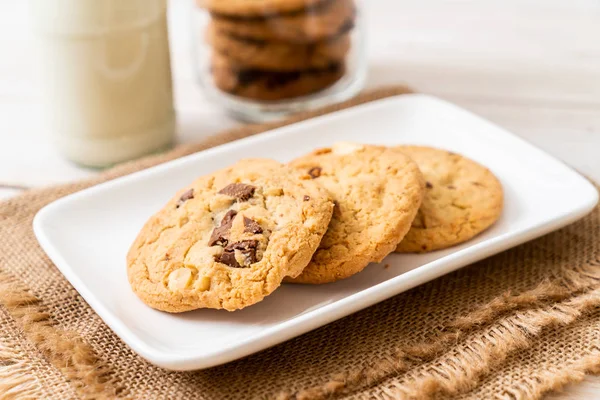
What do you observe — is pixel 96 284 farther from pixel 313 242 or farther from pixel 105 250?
pixel 313 242

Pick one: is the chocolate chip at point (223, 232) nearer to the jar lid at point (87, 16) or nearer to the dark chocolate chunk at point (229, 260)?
the dark chocolate chunk at point (229, 260)

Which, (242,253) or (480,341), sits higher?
(242,253)

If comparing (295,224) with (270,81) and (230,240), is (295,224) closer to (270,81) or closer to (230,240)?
(230,240)

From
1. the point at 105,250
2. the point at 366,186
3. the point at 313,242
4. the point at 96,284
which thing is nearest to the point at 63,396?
the point at 96,284

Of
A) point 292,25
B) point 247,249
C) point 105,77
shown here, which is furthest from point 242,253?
point 292,25

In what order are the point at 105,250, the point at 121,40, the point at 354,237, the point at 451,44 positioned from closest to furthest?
the point at 354,237 → the point at 105,250 → the point at 121,40 → the point at 451,44

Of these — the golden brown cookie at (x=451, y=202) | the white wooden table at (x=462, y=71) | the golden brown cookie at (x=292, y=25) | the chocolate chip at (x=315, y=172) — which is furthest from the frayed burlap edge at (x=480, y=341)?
the golden brown cookie at (x=292, y=25)
